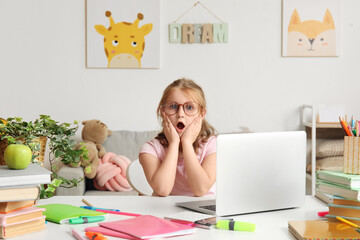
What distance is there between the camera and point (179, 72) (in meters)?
3.69

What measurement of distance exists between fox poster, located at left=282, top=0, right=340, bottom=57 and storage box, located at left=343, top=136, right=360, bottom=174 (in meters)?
2.49

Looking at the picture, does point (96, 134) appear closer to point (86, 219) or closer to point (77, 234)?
point (86, 219)

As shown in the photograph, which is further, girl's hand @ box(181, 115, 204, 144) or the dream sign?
the dream sign

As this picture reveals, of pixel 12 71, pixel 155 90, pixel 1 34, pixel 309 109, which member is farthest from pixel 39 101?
pixel 309 109

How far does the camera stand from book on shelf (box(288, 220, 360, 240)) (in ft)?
3.56

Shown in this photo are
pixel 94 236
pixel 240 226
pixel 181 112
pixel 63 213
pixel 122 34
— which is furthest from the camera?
pixel 122 34

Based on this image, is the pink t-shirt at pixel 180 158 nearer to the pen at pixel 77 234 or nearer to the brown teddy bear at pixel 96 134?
the pen at pixel 77 234

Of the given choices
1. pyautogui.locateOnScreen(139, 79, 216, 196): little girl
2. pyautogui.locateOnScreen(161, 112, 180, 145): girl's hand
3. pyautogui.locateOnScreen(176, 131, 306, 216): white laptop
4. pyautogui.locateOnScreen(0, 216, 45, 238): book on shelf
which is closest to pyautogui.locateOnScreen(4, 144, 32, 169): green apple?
pyautogui.locateOnScreen(0, 216, 45, 238): book on shelf

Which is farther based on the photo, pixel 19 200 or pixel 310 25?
pixel 310 25

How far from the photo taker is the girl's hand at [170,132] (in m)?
1.82

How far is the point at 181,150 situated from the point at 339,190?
808mm

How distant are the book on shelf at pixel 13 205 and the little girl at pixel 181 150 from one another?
0.59m

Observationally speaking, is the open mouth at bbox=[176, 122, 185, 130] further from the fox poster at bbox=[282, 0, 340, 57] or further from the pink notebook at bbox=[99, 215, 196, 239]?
the fox poster at bbox=[282, 0, 340, 57]

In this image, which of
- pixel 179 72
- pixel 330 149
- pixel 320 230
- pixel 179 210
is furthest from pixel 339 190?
pixel 179 72
